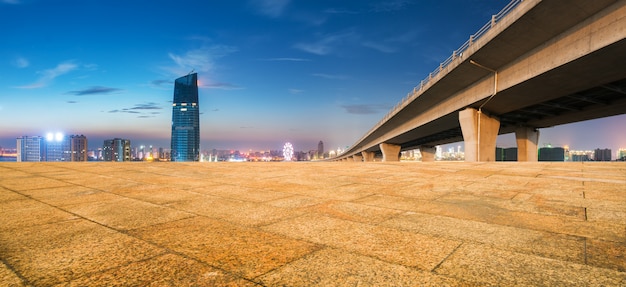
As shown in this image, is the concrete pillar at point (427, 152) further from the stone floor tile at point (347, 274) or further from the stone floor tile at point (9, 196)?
the stone floor tile at point (347, 274)

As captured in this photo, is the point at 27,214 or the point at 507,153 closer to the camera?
the point at 27,214

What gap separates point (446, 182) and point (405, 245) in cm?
601

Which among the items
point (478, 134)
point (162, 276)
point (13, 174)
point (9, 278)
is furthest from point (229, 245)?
point (478, 134)

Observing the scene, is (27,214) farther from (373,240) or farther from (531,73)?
(531,73)

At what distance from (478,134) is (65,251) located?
34.8 meters

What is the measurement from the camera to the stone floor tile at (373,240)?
2.87 meters

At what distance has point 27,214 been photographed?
4.54 metres

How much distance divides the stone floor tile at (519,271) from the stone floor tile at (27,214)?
16.1 feet

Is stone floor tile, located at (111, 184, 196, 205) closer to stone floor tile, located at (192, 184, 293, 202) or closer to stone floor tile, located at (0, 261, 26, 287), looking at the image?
stone floor tile, located at (192, 184, 293, 202)

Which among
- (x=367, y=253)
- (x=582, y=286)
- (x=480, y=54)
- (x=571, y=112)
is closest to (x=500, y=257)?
(x=582, y=286)

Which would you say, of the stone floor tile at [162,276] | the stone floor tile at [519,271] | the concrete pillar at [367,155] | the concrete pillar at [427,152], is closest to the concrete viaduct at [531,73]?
the stone floor tile at [519,271]

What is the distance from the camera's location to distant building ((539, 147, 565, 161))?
9962cm

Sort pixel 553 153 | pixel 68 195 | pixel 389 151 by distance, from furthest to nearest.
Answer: pixel 553 153 < pixel 389 151 < pixel 68 195

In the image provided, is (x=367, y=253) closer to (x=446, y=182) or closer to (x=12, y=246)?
(x=12, y=246)
